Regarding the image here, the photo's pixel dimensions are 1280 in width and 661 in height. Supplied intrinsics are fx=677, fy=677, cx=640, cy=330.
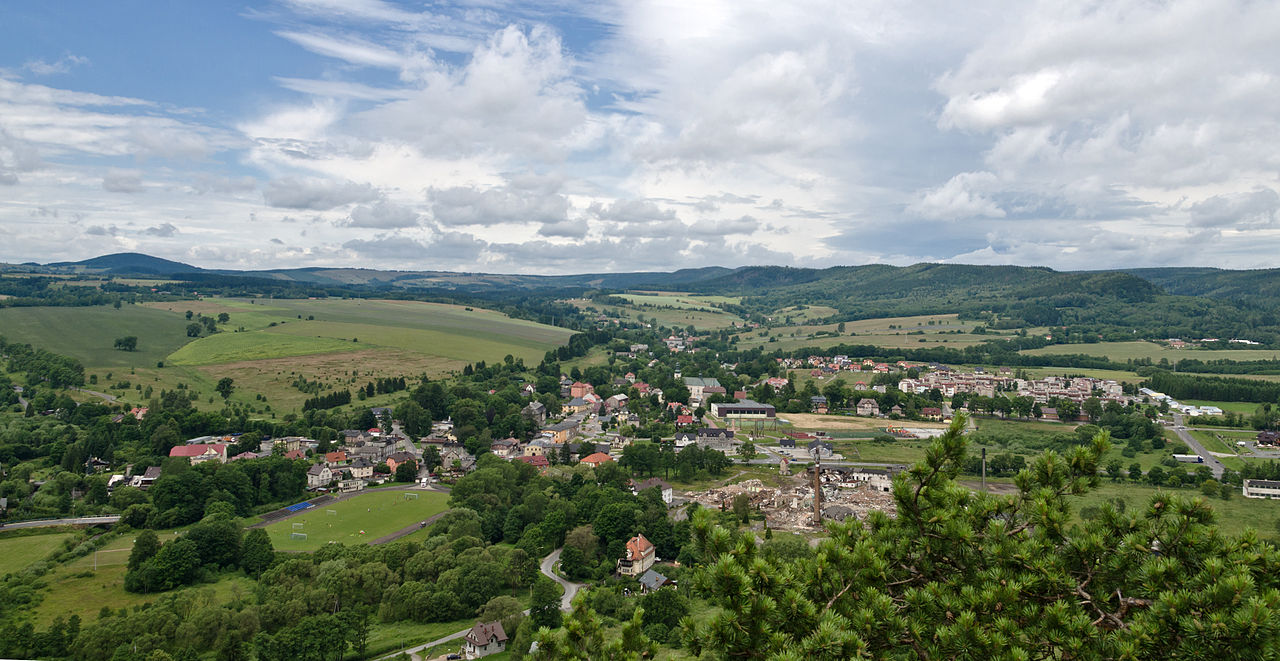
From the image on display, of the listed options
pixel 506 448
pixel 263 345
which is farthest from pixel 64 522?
pixel 263 345

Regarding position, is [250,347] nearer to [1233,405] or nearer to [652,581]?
[652,581]

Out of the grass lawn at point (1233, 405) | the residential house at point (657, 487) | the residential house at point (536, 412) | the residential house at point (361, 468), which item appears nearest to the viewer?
the residential house at point (657, 487)

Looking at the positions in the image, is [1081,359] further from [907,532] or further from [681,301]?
[681,301]

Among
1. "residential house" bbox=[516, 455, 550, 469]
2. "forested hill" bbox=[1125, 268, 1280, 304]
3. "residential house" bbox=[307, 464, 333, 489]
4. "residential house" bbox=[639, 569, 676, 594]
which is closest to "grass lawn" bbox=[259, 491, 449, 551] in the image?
"residential house" bbox=[307, 464, 333, 489]

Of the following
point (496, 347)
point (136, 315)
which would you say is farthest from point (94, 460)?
point (136, 315)

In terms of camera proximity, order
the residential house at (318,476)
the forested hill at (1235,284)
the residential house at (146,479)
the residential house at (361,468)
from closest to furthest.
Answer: the residential house at (146,479) → the residential house at (318,476) → the residential house at (361,468) → the forested hill at (1235,284)

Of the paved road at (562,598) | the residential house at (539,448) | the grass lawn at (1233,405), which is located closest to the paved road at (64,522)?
the paved road at (562,598)

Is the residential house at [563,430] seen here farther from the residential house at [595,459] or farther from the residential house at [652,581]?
the residential house at [652,581]
